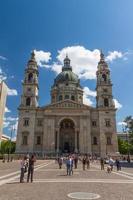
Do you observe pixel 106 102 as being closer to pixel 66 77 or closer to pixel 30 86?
pixel 66 77

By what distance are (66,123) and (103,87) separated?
1695 cm

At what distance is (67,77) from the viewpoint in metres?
86.9

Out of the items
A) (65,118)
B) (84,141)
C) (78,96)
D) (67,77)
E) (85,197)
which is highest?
(67,77)

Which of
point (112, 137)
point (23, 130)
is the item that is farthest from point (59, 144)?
point (112, 137)

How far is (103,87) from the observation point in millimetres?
72125

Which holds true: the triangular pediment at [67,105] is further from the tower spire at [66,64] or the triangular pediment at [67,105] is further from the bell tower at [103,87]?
the tower spire at [66,64]

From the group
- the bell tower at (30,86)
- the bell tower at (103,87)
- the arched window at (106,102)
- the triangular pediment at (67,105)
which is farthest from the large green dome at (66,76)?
the arched window at (106,102)

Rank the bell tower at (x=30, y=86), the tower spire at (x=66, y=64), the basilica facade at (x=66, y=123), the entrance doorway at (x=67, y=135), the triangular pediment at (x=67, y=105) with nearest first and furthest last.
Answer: the basilica facade at (x=66, y=123) → the triangular pediment at (x=67, y=105) → the bell tower at (x=30, y=86) → the entrance doorway at (x=67, y=135) → the tower spire at (x=66, y=64)

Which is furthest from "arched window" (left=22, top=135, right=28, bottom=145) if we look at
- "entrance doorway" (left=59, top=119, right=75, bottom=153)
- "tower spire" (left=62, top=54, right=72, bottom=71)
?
"tower spire" (left=62, top=54, right=72, bottom=71)

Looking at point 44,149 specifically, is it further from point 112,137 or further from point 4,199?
point 4,199

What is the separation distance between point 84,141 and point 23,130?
18.6 metres

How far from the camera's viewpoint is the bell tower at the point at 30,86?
229 ft

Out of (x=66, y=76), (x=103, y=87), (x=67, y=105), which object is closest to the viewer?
(x=67, y=105)

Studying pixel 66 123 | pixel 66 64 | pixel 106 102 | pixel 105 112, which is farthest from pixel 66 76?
pixel 105 112
